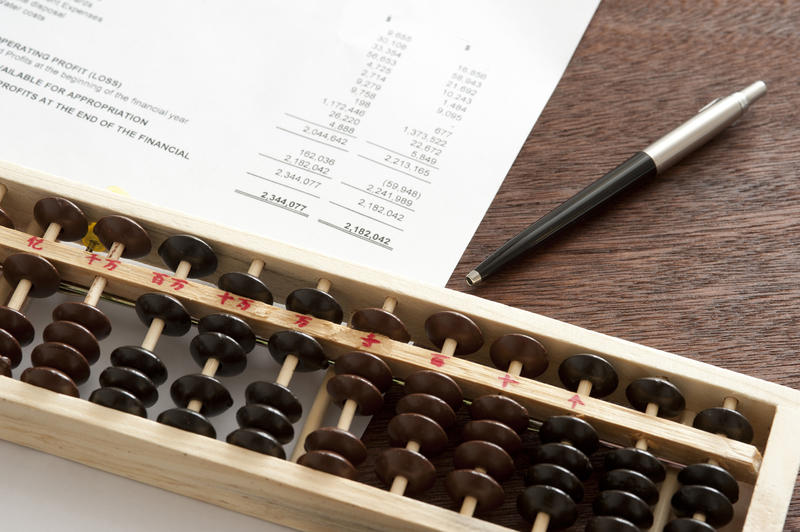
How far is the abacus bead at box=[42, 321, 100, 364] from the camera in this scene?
0.69 metres

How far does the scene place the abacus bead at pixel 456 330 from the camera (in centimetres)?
69

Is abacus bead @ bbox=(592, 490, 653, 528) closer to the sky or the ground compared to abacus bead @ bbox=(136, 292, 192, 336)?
closer to the ground

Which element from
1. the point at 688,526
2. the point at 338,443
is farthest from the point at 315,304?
the point at 688,526

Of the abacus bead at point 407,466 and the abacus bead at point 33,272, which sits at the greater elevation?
the abacus bead at point 33,272

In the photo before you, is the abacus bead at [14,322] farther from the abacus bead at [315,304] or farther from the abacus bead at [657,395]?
the abacus bead at [657,395]

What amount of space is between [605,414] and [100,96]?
1.91ft

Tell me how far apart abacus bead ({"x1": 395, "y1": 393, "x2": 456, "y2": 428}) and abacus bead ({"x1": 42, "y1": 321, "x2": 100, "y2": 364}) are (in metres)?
0.26

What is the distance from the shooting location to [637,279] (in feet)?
2.67

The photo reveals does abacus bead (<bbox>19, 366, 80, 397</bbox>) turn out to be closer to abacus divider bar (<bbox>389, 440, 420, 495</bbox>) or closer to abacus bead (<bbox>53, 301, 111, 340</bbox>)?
abacus bead (<bbox>53, 301, 111, 340</bbox>)

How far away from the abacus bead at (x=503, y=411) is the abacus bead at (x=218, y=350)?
0.20 metres

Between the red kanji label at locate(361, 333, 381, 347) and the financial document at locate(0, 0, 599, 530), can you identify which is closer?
the red kanji label at locate(361, 333, 381, 347)

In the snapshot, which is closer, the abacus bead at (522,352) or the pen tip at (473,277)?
the abacus bead at (522,352)

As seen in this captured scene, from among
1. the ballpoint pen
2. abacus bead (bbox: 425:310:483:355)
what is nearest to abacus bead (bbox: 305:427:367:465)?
abacus bead (bbox: 425:310:483:355)

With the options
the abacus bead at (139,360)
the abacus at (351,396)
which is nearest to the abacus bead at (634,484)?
the abacus at (351,396)
